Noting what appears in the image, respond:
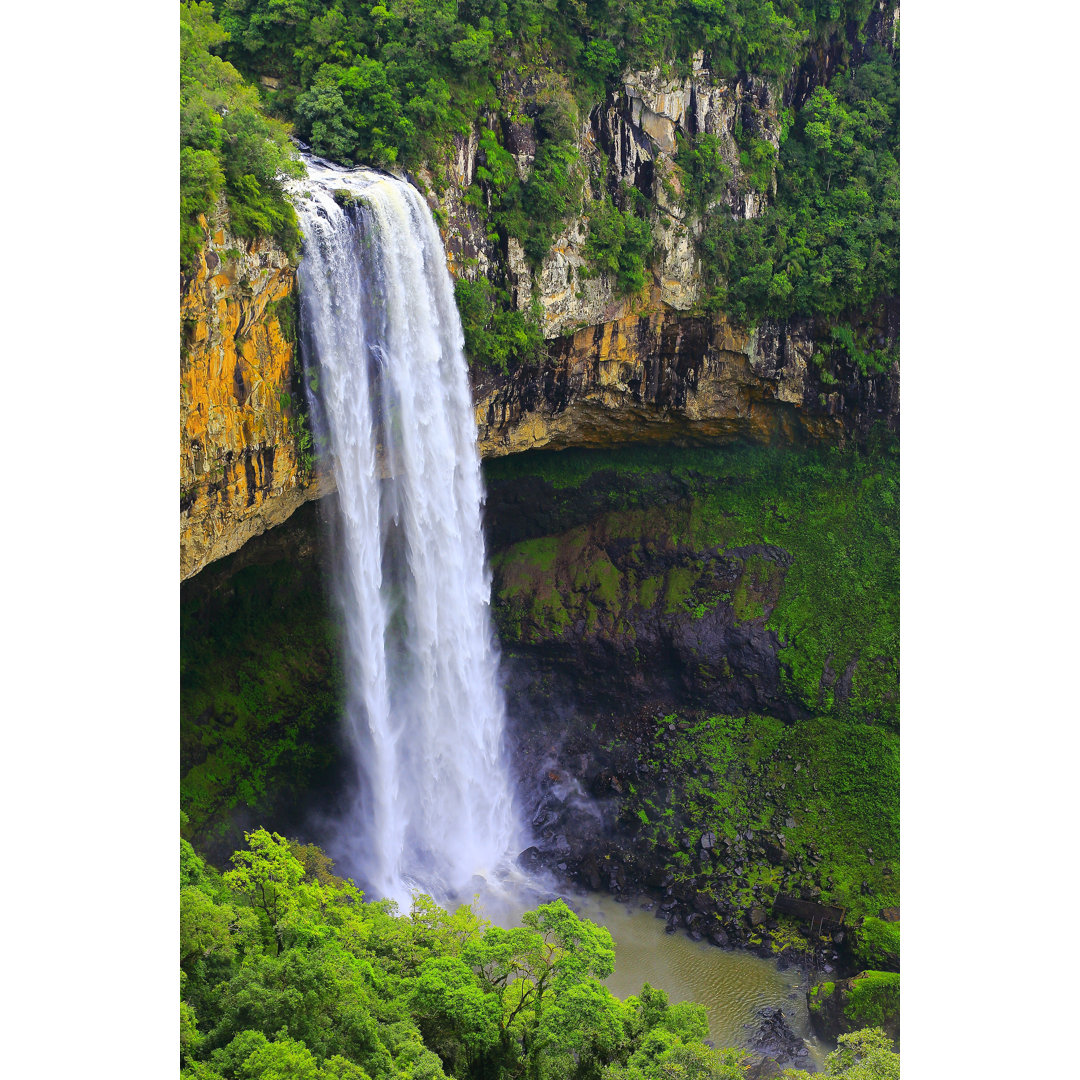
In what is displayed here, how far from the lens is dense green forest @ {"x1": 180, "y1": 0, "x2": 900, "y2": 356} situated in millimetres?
15727

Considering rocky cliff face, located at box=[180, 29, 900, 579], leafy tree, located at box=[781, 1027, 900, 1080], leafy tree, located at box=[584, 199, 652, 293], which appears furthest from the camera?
leafy tree, located at box=[584, 199, 652, 293]

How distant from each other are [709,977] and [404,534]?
30.4 feet

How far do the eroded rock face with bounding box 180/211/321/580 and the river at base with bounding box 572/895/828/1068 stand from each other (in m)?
9.52

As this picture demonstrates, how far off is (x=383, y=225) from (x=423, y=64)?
4.09 m

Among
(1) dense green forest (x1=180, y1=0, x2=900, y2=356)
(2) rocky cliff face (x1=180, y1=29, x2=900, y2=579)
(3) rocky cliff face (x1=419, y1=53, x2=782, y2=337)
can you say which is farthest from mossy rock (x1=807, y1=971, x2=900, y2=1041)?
(3) rocky cliff face (x1=419, y1=53, x2=782, y2=337)

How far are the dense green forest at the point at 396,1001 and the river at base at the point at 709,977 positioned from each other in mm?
3809

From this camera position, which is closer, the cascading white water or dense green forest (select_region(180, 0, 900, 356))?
dense green forest (select_region(180, 0, 900, 356))

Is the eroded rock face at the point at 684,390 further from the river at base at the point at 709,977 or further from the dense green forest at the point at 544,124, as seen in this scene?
the river at base at the point at 709,977

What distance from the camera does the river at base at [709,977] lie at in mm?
17375

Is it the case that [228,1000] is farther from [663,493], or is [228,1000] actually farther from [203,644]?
[663,493]

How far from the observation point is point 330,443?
55.6ft

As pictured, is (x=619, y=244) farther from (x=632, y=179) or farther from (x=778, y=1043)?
(x=778, y=1043)

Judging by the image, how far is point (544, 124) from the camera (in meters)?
20.5

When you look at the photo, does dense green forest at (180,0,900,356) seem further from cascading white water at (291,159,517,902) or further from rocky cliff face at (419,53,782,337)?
cascading white water at (291,159,517,902)
